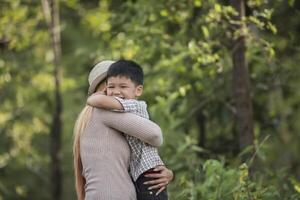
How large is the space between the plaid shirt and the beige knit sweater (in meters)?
0.04

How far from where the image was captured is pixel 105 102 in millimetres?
5109

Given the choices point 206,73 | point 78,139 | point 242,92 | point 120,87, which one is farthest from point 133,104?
point 206,73

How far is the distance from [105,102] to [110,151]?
301 millimetres

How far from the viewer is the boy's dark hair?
516 cm

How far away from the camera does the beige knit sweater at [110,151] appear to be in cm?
500

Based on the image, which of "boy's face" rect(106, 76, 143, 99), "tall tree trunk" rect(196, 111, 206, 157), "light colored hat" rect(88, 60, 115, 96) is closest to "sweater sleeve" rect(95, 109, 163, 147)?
Result: "boy's face" rect(106, 76, 143, 99)

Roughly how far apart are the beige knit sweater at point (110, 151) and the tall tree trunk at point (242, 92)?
3384 millimetres

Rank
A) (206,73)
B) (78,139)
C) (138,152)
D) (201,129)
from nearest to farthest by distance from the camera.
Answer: (138,152)
(78,139)
(206,73)
(201,129)

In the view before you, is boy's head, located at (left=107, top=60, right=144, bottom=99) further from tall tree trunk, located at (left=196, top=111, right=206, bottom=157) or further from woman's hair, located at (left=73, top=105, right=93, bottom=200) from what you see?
tall tree trunk, located at (left=196, top=111, right=206, bottom=157)

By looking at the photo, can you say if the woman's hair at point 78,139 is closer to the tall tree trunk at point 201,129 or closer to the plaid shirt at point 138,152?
the plaid shirt at point 138,152

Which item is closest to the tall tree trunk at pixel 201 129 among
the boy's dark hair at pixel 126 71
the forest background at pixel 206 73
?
the forest background at pixel 206 73

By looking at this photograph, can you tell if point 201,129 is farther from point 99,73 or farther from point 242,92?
point 99,73

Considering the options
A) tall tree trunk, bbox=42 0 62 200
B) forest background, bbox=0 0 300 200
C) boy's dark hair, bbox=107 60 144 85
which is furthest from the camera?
tall tree trunk, bbox=42 0 62 200

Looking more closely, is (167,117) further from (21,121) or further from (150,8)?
(21,121)
